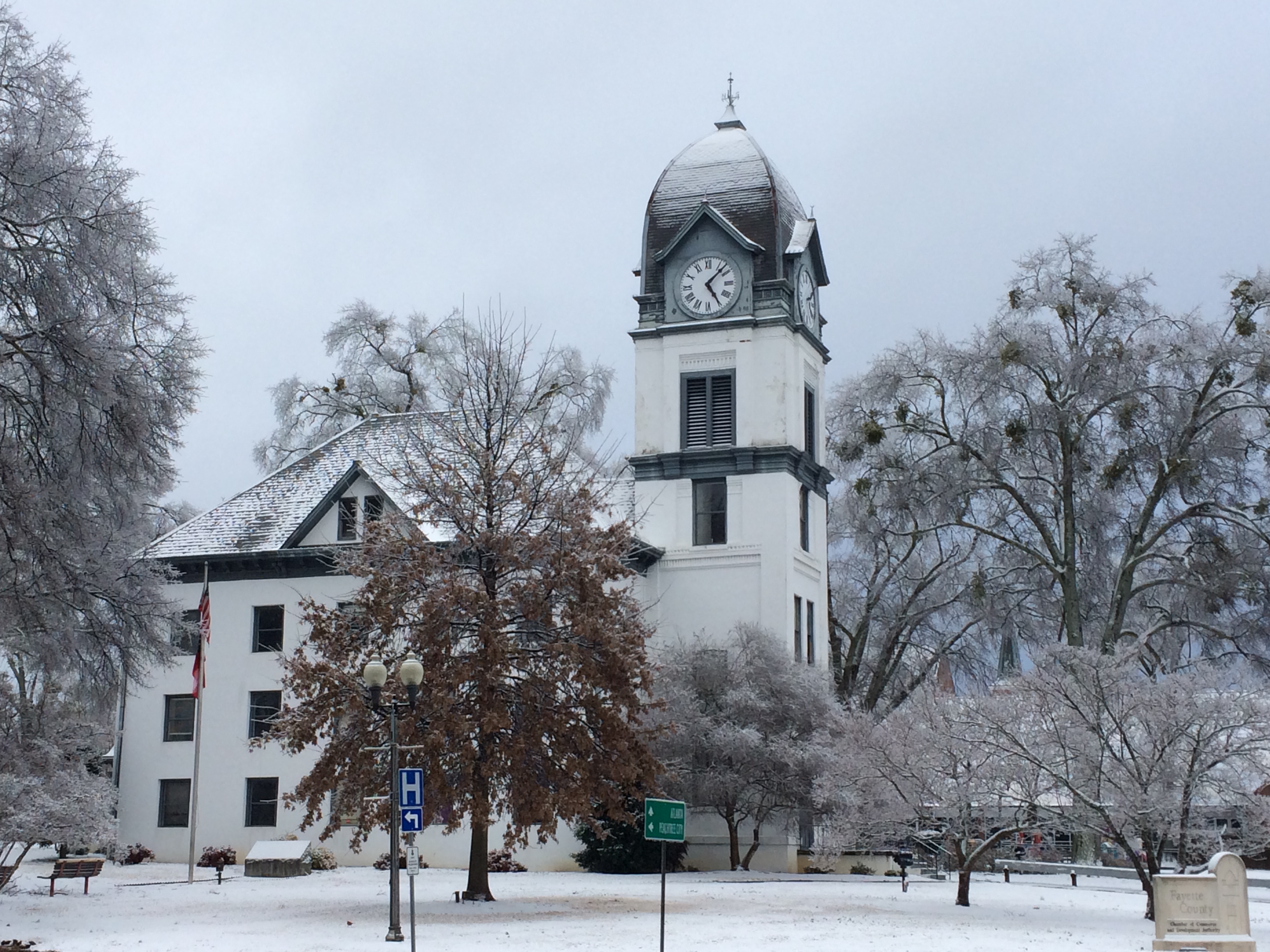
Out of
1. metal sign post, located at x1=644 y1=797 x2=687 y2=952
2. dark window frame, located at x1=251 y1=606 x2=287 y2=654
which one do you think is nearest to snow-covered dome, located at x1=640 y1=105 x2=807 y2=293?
dark window frame, located at x1=251 y1=606 x2=287 y2=654

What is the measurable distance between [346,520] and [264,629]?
4.24 metres

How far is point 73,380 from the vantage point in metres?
22.5

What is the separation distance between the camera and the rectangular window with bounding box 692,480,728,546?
158ft

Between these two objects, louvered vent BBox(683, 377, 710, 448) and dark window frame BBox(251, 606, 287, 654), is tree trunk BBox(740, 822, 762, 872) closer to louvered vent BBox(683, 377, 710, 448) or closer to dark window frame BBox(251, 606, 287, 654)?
louvered vent BBox(683, 377, 710, 448)

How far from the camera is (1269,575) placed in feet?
138

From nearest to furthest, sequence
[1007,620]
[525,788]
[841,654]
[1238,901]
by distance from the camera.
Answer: [1238,901] < [525,788] < [1007,620] < [841,654]

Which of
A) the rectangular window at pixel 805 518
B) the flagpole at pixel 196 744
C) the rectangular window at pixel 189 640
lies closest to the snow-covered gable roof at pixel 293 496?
the rectangular window at pixel 189 640

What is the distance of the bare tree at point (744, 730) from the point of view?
39.4 meters

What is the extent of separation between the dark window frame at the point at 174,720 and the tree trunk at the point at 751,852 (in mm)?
16216

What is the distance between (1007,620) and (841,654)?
959 centimetres

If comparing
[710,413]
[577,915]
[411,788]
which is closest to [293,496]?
[710,413]

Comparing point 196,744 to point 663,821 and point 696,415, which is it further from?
point 663,821

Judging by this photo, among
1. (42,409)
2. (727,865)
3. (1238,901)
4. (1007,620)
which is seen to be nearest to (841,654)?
(1007,620)

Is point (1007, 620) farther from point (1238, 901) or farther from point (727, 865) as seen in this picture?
point (1238, 901)
